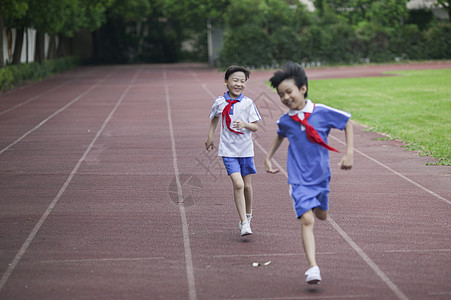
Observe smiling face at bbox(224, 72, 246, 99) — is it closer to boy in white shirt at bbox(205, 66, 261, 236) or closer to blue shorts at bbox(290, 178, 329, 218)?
boy in white shirt at bbox(205, 66, 261, 236)

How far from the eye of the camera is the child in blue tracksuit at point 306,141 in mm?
5098

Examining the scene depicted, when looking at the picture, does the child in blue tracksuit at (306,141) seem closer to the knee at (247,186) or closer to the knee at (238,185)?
the knee at (238,185)

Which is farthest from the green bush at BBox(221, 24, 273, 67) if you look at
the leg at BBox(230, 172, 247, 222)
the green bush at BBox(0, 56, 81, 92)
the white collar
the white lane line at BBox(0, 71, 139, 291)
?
the white collar

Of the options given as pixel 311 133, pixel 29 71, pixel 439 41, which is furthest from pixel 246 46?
pixel 311 133

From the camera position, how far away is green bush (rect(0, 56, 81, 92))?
27592mm

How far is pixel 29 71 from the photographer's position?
3384 centimetres

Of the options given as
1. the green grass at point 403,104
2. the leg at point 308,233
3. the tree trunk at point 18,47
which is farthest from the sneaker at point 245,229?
the tree trunk at point 18,47

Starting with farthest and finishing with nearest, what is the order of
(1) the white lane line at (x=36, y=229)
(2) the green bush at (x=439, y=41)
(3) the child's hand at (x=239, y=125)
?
(2) the green bush at (x=439, y=41)
(3) the child's hand at (x=239, y=125)
(1) the white lane line at (x=36, y=229)

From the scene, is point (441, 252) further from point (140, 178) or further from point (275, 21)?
point (275, 21)

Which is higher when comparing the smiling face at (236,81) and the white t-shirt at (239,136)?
the smiling face at (236,81)

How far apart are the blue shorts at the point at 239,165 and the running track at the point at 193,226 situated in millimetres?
651

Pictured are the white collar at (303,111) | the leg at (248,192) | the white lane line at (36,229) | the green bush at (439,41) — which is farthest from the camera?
the green bush at (439,41)

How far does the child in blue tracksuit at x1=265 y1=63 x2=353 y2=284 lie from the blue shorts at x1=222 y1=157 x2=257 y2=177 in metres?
1.27

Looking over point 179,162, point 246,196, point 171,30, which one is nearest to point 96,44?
point 171,30
